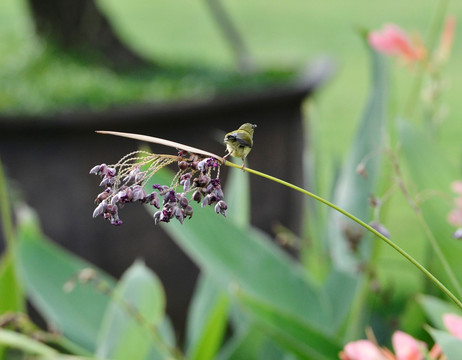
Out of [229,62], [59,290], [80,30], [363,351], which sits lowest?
[59,290]

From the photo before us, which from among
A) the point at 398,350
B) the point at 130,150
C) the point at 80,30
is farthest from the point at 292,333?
the point at 80,30

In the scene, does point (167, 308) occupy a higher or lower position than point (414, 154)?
lower

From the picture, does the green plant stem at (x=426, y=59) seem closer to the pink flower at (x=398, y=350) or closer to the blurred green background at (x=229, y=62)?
the blurred green background at (x=229, y=62)

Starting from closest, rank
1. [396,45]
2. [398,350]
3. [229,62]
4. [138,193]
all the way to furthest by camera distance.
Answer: [138,193] → [398,350] → [396,45] → [229,62]

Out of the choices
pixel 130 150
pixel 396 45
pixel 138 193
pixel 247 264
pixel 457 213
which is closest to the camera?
pixel 138 193

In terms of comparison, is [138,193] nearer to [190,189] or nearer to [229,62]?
[190,189]

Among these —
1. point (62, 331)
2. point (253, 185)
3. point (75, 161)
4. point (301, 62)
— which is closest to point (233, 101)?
point (253, 185)

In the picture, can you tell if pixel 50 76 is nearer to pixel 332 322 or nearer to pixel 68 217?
pixel 68 217
